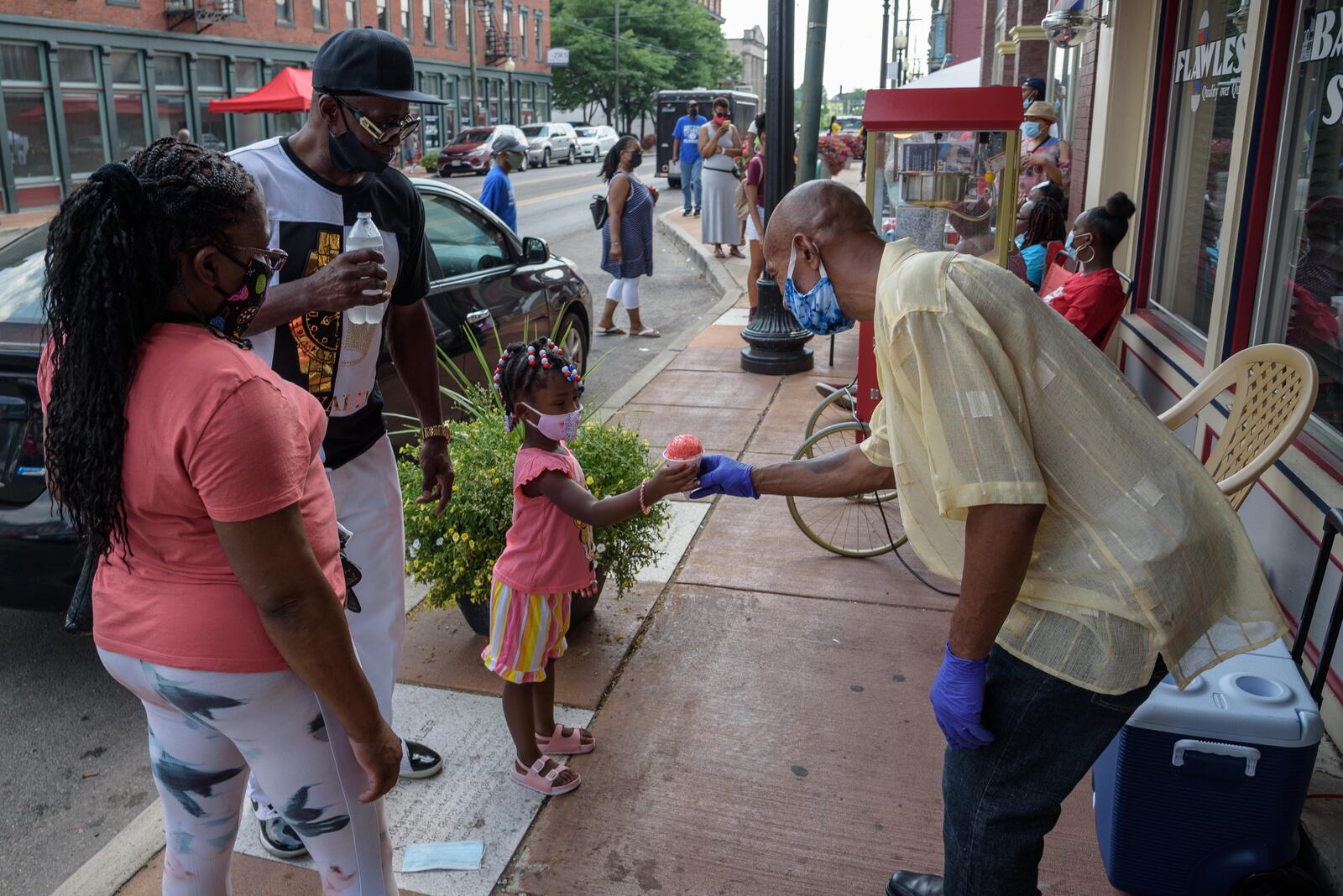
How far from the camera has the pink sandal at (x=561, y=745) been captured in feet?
11.3

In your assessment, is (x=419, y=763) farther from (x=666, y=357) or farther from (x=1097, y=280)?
(x=666, y=357)

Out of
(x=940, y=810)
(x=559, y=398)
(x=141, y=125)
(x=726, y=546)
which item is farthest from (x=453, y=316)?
(x=141, y=125)

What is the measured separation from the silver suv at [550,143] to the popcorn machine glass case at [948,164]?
37.1 m

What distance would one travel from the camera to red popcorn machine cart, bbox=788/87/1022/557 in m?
5.43

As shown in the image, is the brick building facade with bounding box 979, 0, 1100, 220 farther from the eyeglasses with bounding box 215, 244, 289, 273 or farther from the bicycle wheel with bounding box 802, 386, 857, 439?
the eyeglasses with bounding box 215, 244, 289, 273

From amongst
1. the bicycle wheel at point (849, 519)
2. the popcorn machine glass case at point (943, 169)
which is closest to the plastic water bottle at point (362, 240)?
the bicycle wheel at point (849, 519)

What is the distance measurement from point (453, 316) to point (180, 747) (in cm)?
443

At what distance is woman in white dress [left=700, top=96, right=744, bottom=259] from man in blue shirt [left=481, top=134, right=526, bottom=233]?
4983 mm

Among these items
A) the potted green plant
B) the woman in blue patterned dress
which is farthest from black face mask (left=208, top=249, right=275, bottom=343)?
the woman in blue patterned dress

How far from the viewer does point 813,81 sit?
9.02m

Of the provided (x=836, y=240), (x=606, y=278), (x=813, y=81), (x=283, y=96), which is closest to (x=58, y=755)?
(x=836, y=240)

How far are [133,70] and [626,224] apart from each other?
2530 cm

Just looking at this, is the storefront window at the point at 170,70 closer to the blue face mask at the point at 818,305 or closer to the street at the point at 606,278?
the street at the point at 606,278

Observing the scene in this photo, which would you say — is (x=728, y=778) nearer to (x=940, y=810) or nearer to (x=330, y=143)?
(x=940, y=810)
